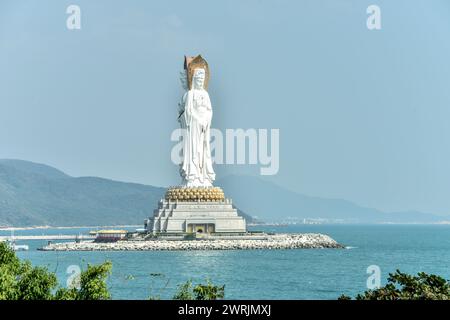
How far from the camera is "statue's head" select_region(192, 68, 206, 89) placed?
6089 centimetres

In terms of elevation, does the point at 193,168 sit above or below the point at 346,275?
above

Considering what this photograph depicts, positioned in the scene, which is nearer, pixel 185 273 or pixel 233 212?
pixel 185 273

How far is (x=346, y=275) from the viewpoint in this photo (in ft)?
136

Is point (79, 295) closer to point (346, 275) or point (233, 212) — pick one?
point (346, 275)

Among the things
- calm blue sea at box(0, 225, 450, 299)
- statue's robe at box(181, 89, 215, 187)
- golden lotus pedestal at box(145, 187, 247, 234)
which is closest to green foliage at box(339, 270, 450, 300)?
calm blue sea at box(0, 225, 450, 299)

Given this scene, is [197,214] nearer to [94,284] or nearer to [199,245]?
[199,245]

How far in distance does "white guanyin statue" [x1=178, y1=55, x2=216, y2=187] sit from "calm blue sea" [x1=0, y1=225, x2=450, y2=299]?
8.96m

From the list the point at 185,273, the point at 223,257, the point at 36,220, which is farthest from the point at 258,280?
the point at 36,220

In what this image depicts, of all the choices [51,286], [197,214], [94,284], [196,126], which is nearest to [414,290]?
[94,284]

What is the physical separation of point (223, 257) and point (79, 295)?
30897 mm

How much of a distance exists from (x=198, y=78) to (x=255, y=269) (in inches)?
837

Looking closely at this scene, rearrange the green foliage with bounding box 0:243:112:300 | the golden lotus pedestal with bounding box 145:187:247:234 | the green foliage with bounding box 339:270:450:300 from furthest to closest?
the golden lotus pedestal with bounding box 145:187:247:234
the green foliage with bounding box 0:243:112:300
the green foliage with bounding box 339:270:450:300

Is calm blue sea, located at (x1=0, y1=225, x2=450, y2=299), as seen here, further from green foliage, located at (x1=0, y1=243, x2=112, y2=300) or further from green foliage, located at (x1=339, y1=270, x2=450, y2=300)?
green foliage, located at (x1=339, y1=270, x2=450, y2=300)
